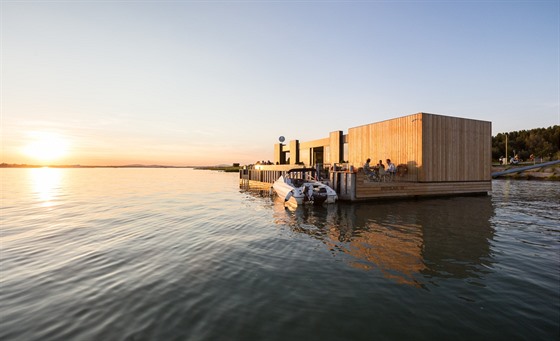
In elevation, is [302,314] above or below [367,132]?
below

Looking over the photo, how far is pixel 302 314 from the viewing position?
13.8ft

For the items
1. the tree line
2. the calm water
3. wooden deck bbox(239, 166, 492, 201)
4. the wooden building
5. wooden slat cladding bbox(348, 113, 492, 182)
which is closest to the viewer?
the calm water

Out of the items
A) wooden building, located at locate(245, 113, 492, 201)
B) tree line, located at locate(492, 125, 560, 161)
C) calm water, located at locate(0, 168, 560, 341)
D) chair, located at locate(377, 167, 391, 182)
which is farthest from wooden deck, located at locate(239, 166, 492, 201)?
tree line, located at locate(492, 125, 560, 161)

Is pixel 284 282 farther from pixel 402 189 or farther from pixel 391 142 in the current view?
pixel 391 142

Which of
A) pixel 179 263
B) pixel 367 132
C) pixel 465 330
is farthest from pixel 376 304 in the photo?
pixel 367 132

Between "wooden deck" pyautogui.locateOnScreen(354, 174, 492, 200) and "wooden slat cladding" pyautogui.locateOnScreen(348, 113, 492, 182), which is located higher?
"wooden slat cladding" pyautogui.locateOnScreen(348, 113, 492, 182)

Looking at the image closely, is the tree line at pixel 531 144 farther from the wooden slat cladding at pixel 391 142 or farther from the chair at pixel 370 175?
the chair at pixel 370 175

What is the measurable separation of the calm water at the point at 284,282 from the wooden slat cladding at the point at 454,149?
8.81 metres

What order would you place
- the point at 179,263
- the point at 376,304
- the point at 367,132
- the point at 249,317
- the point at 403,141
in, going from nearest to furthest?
the point at 249,317
the point at 376,304
the point at 179,263
the point at 403,141
the point at 367,132

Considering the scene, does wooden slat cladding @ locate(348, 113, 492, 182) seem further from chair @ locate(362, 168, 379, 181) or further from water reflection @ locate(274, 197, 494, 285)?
water reflection @ locate(274, 197, 494, 285)

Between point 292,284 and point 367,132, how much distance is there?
2023 centimetres

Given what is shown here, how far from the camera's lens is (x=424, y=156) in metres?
18.9

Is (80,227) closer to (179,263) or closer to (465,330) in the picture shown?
(179,263)

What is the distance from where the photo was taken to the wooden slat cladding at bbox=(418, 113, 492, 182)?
752 inches
